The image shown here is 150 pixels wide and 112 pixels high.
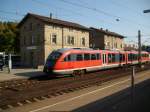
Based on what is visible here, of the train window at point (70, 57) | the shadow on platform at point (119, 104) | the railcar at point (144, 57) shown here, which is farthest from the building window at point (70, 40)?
the shadow on platform at point (119, 104)

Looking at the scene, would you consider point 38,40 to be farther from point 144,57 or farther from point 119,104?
point 119,104

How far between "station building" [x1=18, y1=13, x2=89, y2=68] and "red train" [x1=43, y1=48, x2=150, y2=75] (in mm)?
11847

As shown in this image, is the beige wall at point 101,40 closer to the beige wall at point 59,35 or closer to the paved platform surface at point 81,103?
the beige wall at point 59,35

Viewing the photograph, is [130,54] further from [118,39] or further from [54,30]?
[118,39]

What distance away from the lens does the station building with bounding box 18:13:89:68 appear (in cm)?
4122

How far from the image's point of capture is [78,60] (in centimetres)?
2575

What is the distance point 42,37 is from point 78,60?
16.9 metres

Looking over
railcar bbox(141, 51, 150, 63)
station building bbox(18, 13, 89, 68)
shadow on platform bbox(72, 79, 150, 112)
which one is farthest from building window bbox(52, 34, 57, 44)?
shadow on platform bbox(72, 79, 150, 112)

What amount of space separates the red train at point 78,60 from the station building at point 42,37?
11847 millimetres

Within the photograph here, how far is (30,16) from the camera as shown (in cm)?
4475

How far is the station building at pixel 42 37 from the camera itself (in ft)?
135

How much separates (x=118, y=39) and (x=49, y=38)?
105ft

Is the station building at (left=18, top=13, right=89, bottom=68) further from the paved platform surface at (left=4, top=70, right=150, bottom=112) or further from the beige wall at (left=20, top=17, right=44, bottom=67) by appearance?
the paved platform surface at (left=4, top=70, right=150, bottom=112)

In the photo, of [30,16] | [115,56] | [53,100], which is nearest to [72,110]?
[53,100]
